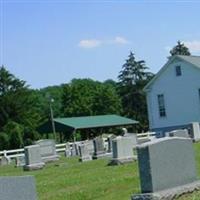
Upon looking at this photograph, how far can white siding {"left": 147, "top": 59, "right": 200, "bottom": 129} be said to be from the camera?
46281 mm

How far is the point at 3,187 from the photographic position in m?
6.93

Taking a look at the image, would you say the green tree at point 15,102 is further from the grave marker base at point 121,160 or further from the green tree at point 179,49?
the grave marker base at point 121,160

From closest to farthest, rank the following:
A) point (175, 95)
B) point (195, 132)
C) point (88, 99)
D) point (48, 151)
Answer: point (195, 132), point (48, 151), point (175, 95), point (88, 99)

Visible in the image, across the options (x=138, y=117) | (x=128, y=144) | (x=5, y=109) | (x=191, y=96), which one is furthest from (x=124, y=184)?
(x=138, y=117)

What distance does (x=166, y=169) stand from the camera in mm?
10406

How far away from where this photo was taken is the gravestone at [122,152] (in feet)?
70.0

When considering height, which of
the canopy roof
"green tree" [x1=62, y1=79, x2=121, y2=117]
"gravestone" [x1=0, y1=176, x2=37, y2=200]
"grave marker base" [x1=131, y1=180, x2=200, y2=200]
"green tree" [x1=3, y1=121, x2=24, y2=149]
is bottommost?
"grave marker base" [x1=131, y1=180, x2=200, y2=200]

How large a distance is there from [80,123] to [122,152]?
39.4 m

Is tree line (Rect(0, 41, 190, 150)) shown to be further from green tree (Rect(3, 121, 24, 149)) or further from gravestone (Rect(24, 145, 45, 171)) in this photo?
gravestone (Rect(24, 145, 45, 171))

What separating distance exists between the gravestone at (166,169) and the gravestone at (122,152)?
1017 centimetres

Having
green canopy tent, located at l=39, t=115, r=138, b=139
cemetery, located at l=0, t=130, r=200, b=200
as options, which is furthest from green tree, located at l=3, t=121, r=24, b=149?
cemetery, located at l=0, t=130, r=200, b=200

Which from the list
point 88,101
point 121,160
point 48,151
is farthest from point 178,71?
point 88,101

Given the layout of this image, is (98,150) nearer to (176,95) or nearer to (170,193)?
(170,193)

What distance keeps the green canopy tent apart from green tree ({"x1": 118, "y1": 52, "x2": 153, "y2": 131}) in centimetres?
2256
